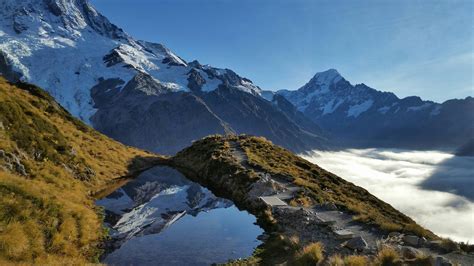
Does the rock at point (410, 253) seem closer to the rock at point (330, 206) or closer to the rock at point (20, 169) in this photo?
the rock at point (330, 206)

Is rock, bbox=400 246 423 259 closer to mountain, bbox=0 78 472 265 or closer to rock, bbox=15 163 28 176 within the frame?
mountain, bbox=0 78 472 265

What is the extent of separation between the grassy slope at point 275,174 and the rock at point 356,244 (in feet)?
13.0

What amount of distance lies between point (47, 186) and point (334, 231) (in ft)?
64.4

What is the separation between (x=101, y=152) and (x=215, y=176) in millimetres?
17184

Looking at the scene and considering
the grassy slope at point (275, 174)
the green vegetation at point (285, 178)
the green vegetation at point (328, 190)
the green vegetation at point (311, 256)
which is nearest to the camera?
the green vegetation at point (311, 256)

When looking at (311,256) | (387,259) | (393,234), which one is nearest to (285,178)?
(393,234)

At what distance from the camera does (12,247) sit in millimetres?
15195

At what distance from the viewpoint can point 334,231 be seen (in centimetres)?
2136

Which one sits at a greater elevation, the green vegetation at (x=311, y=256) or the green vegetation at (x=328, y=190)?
the green vegetation at (x=328, y=190)

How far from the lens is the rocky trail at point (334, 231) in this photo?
57.3 ft

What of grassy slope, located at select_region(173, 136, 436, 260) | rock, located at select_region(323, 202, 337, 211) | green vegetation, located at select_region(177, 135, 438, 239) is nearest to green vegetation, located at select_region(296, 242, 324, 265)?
grassy slope, located at select_region(173, 136, 436, 260)

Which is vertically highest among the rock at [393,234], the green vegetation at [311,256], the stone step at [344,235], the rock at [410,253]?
the rock at [393,234]

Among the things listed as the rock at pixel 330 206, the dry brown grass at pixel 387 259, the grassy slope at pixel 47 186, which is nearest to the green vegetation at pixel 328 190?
the rock at pixel 330 206

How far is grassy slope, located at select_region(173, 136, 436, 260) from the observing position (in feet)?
90.6
